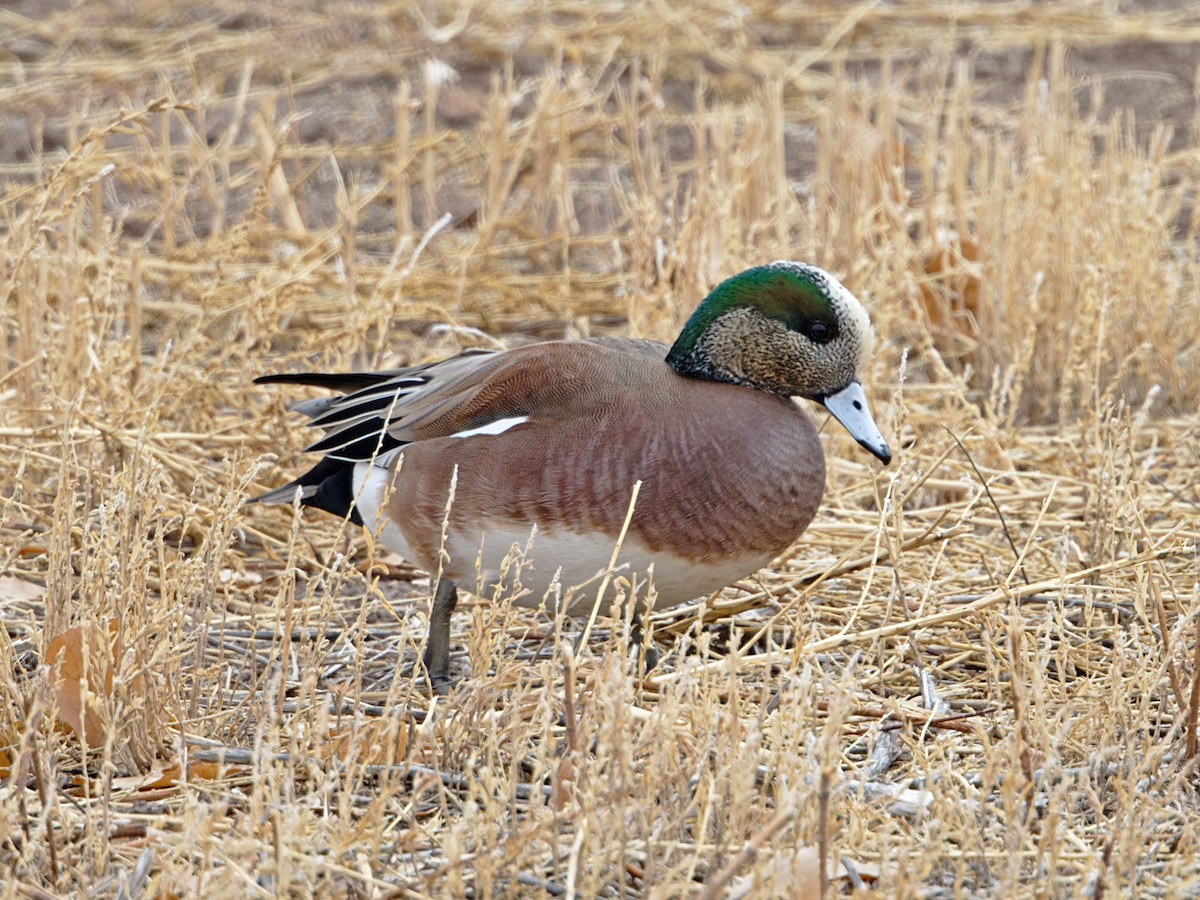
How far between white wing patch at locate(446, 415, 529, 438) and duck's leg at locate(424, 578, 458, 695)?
1.00ft

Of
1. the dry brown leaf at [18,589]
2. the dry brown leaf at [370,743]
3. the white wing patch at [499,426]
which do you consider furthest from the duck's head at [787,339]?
the dry brown leaf at [18,589]

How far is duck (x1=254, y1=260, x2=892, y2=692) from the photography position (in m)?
2.60

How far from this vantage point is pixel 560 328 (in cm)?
514

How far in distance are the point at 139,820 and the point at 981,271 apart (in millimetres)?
2991

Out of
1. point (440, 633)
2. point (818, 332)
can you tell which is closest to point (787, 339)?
point (818, 332)

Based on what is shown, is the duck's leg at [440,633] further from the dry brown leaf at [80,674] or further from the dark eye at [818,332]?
the dark eye at [818,332]

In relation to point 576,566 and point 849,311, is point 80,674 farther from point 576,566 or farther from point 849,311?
point 849,311

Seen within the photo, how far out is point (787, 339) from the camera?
2811 millimetres

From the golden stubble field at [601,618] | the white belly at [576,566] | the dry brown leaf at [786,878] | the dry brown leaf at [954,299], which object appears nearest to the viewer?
the dry brown leaf at [786,878]

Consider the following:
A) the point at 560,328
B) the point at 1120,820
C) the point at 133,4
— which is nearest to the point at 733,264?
the point at 560,328

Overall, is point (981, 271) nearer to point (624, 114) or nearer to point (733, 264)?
point (733, 264)

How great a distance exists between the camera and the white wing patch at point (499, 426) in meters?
2.74

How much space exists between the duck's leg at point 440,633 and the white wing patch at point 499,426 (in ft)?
1.00

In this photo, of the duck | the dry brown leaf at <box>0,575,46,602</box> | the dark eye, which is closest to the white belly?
the duck
